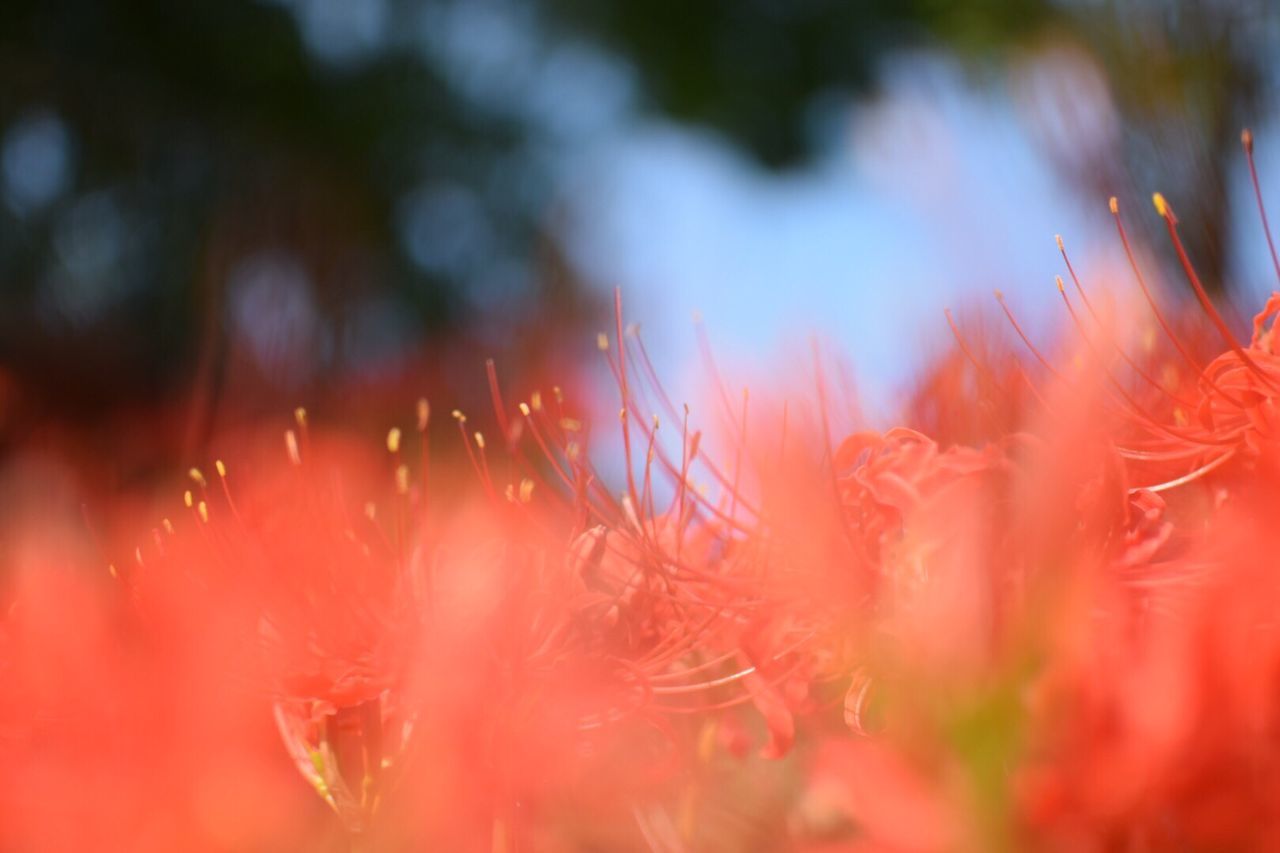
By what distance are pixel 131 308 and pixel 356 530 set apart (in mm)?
1696

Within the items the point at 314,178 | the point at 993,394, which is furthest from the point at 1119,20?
the point at 993,394

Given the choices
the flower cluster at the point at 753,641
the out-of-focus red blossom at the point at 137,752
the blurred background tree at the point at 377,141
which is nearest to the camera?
the flower cluster at the point at 753,641

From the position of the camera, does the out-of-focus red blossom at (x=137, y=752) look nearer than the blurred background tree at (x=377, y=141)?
Yes

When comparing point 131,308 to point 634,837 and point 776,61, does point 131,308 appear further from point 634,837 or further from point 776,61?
point 634,837

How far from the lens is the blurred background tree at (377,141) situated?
6.33 feet

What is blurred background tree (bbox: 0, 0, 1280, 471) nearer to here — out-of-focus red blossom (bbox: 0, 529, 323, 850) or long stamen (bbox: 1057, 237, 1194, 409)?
long stamen (bbox: 1057, 237, 1194, 409)

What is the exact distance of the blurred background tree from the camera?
76.0 inches

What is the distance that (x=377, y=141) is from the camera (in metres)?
2.56

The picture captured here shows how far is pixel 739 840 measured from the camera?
2.12 ft

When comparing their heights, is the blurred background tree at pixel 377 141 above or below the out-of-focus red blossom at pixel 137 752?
above

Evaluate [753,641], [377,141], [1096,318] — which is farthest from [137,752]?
[377,141]

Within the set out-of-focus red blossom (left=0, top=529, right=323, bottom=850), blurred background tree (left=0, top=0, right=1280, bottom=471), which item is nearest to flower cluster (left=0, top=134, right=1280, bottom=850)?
out-of-focus red blossom (left=0, top=529, right=323, bottom=850)

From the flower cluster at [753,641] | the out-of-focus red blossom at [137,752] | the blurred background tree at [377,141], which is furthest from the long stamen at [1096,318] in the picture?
the blurred background tree at [377,141]

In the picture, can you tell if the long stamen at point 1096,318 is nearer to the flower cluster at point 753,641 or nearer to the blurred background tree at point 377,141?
the flower cluster at point 753,641
